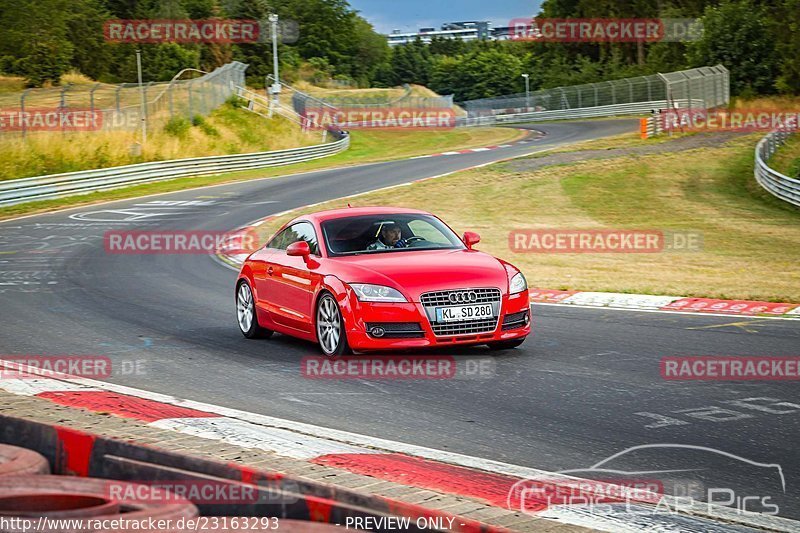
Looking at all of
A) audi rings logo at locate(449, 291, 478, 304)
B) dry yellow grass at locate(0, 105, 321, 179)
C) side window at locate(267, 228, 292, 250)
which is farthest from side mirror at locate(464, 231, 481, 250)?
dry yellow grass at locate(0, 105, 321, 179)

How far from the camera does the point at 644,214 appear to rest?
32.2m

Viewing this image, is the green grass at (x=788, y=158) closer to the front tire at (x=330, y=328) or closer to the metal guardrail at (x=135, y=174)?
the metal guardrail at (x=135, y=174)

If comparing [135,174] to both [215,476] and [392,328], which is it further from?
[215,476]

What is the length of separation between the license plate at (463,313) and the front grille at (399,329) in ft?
0.69

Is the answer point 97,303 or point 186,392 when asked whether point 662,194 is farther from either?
point 186,392

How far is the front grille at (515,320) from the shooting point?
10500 millimetres

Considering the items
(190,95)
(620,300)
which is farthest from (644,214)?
(190,95)

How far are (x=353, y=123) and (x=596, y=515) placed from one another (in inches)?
2924

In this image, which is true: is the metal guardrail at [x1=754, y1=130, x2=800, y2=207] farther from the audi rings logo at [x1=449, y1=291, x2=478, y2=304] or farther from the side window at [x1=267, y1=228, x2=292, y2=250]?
the audi rings logo at [x1=449, y1=291, x2=478, y2=304]

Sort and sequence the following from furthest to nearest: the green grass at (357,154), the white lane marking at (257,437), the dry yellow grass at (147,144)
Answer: the dry yellow grass at (147,144) → the green grass at (357,154) → the white lane marking at (257,437)

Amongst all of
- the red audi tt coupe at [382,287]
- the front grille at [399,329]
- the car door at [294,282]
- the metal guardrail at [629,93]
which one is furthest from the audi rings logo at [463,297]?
the metal guardrail at [629,93]

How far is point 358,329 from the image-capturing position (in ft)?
33.5

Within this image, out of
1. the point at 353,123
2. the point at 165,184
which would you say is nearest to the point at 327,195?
the point at 165,184

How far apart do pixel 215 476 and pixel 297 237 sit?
739 cm
